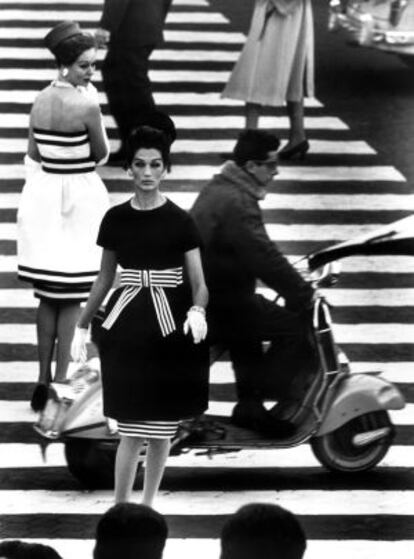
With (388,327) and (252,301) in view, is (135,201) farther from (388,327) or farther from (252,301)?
(388,327)

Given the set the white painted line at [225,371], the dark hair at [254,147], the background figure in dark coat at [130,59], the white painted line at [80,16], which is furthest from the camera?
the white painted line at [80,16]

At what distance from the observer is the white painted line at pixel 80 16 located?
23.9 m

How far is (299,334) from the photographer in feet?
36.5

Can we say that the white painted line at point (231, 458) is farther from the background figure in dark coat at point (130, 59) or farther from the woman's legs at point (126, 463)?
the background figure in dark coat at point (130, 59)

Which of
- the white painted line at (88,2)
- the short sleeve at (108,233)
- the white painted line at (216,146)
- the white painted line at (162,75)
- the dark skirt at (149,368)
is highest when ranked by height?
the short sleeve at (108,233)

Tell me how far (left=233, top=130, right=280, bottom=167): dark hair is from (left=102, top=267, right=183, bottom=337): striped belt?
38.7 inches

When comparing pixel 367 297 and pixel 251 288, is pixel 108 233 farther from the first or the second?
pixel 367 297

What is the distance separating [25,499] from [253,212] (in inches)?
70.5

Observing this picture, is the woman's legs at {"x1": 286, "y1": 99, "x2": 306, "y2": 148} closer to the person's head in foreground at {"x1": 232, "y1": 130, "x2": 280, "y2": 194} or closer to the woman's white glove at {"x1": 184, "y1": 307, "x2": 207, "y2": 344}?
the person's head in foreground at {"x1": 232, "y1": 130, "x2": 280, "y2": 194}

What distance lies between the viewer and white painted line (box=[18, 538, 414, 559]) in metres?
10.2

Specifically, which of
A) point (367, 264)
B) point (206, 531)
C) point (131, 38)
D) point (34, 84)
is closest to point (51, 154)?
point (206, 531)

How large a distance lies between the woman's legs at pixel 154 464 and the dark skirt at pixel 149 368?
0.17 meters

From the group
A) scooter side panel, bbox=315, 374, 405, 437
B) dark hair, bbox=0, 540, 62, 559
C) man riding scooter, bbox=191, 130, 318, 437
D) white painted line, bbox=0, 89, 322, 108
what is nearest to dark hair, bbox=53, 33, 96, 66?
man riding scooter, bbox=191, 130, 318, 437

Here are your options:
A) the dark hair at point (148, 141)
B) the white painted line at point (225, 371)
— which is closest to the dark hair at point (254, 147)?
the dark hair at point (148, 141)
